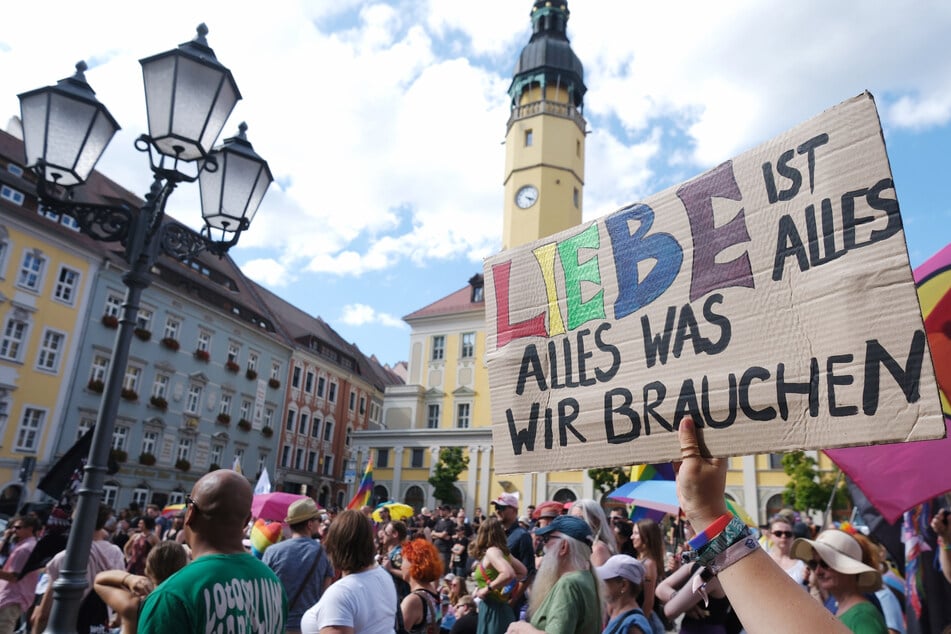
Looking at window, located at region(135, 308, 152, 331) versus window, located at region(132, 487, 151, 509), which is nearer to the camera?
window, located at region(132, 487, 151, 509)

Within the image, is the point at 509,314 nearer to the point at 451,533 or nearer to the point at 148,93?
the point at 148,93

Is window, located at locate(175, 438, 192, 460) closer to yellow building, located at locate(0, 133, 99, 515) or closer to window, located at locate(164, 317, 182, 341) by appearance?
window, located at locate(164, 317, 182, 341)

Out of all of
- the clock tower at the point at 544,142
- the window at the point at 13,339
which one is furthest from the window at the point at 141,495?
the clock tower at the point at 544,142

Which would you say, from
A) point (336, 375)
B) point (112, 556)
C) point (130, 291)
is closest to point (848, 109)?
point (130, 291)

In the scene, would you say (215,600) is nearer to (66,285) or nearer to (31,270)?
Result: (31,270)

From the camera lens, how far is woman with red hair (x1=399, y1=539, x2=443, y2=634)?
4.50 m

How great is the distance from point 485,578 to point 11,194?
100ft

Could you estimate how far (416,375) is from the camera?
158ft

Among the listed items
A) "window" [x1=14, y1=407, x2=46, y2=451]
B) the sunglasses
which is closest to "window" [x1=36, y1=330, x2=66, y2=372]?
"window" [x1=14, y1=407, x2=46, y2=451]

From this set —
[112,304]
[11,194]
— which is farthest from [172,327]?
[11,194]

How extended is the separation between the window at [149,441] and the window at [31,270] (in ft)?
29.2

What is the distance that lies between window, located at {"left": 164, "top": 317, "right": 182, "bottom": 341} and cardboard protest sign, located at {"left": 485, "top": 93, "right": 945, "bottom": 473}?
1426 inches

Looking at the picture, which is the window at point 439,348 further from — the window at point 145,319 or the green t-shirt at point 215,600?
the green t-shirt at point 215,600

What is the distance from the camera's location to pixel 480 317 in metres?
45.2
